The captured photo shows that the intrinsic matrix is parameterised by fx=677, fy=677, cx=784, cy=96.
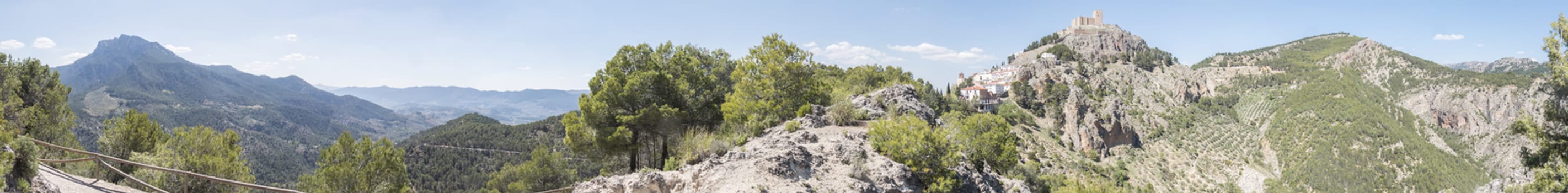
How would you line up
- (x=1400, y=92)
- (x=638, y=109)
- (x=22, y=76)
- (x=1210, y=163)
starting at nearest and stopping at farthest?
(x=638, y=109), (x=22, y=76), (x=1210, y=163), (x=1400, y=92)

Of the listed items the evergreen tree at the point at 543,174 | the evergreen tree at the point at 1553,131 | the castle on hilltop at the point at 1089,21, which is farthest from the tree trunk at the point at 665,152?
the castle on hilltop at the point at 1089,21

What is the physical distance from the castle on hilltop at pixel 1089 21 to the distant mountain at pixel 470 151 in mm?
96351

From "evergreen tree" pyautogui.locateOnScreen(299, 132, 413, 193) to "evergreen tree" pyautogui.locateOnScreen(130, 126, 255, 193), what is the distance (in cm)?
174

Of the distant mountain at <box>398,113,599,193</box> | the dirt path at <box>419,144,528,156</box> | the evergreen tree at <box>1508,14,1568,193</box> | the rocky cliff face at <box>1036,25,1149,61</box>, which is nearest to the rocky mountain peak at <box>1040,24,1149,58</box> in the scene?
the rocky cliff face at <box>1036,25,1149,61</box>

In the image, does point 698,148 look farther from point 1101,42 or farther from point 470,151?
point 1101,42

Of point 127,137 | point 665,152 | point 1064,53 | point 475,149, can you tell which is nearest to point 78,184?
point 127,137

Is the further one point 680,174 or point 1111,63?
point 1111,63

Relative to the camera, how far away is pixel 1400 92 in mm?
101688

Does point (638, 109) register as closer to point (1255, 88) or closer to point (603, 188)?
point (603, 188)

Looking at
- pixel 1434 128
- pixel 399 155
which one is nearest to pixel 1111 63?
pixel 1434 128

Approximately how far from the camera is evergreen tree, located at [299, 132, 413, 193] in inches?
477

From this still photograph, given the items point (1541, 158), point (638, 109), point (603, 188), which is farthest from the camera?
point (638, 109)

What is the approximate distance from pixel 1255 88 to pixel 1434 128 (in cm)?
2597

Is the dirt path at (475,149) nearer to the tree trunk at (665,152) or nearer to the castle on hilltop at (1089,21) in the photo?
the tree trunk at (665,152)
